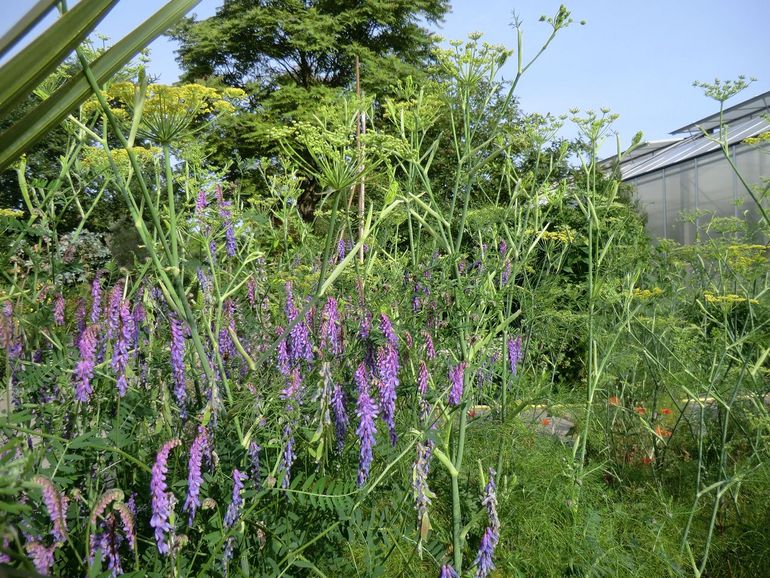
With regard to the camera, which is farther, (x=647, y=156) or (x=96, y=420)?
(x=647, y=156)

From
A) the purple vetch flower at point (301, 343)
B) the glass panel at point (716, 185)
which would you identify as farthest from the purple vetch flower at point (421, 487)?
the glass panel at point (716, 185)

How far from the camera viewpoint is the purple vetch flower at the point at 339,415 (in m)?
2.12

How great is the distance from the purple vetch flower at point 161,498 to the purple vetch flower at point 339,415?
609 millimetres

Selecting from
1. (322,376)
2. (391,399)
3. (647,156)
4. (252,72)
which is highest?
(252,72)

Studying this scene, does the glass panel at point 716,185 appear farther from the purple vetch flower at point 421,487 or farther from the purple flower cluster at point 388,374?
the purple vetch flower at point 421,487

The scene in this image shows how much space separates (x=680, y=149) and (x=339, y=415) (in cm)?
1852

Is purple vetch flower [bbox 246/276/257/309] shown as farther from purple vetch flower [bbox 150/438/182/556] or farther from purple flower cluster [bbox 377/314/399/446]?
purple vetch flower [bbox 150/438/182/556]

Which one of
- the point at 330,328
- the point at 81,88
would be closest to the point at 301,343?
the point at 330,328

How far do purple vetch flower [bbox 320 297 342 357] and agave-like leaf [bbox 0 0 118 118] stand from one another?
68.8 inches

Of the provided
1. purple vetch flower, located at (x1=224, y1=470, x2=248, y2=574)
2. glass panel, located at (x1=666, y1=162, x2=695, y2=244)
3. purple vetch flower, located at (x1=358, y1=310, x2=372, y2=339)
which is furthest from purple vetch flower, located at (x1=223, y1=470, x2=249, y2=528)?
glass panel, located at (x1=666, y1=162, x2=695, y2=244)

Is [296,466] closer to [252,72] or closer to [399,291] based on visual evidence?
[399,291]

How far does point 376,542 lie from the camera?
2.82 metres

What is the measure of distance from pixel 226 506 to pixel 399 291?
1242 mm

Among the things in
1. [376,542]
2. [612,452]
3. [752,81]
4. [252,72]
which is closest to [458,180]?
[376,542]
